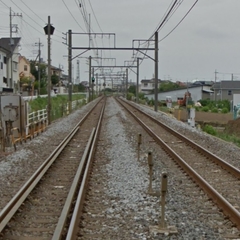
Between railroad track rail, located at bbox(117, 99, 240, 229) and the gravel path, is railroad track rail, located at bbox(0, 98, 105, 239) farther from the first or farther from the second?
railroad track rail, located at bbox(117, 99, 240, 229)

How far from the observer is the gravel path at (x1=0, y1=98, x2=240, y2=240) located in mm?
6547

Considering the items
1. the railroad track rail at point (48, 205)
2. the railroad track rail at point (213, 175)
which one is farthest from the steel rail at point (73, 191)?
the railroad track rail at point (213, 175)

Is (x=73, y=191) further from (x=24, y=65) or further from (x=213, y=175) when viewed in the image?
(x=24, y=65)

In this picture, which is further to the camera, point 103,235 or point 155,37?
point 155,37

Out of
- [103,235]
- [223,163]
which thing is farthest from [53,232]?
[223,163]

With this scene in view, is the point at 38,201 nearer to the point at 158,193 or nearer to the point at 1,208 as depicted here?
the point at 1,208

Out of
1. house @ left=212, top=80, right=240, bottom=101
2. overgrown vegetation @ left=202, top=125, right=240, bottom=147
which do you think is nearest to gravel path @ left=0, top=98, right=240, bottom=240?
overgrown vegetation @ left=202, top=125, right=240, bottom=147

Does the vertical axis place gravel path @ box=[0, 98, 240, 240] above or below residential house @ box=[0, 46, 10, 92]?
below

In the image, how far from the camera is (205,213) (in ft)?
24.7

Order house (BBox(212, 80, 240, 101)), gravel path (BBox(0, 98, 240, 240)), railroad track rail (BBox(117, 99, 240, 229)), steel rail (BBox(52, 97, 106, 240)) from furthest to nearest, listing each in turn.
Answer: house (BBox(212, 80, 240, 101)) → railroad track rail (BBox(117, 99, 240, 229)) → gravel path (BBox(0, 98, 240, 240)) → steel rail (BBox(52, 97, 106, 240))

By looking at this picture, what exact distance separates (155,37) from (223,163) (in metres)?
25.6

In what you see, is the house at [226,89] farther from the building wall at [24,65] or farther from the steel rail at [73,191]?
the steel rail at [73,191]

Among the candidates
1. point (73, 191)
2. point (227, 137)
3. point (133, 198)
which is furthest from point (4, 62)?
point (133, 198)

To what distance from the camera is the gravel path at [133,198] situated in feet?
21.5
